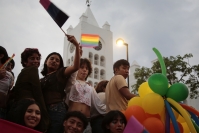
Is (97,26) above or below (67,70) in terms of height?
above

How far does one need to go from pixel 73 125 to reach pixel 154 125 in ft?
3.11

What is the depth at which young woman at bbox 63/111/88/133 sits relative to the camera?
291 centimetres

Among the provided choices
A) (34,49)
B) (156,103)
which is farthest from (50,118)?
(156,103)

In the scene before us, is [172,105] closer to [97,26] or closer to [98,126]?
[98,126]

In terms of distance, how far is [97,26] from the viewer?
118 ft

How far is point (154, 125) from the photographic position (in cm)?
302

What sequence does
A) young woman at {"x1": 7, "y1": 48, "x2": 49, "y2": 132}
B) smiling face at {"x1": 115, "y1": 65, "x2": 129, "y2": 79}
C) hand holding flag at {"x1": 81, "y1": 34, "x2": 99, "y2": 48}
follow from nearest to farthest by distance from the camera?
young woman at {"x1": 7, "y1": 48, "x2": 49, "y2": 132} < smiling face at {"x1": 115, "y1": 65, "x2": 129, "y2": 79} < hand holding flag at {"x1": 81, "y1": 34, "x2": 99, "y2": 48}

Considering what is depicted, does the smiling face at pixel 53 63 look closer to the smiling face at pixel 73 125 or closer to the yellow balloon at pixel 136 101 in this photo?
the smiling face at pixel 73 125

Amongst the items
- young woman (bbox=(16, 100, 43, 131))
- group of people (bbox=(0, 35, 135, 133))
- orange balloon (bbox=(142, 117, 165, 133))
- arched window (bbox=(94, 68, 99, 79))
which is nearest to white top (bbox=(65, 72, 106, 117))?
group of people (bbox=(0, 35, 135, 133))

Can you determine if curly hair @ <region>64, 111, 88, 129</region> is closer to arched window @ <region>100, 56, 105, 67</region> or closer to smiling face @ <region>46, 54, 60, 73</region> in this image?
smiling face @ <region>46, 54, 60, 73</region>

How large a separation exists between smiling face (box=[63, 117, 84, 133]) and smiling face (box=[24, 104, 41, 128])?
0.38 m

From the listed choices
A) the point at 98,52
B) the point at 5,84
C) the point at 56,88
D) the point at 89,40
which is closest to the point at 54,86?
the point at 56,88

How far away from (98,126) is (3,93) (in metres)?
1.30

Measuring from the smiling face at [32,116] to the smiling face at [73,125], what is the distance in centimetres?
38
